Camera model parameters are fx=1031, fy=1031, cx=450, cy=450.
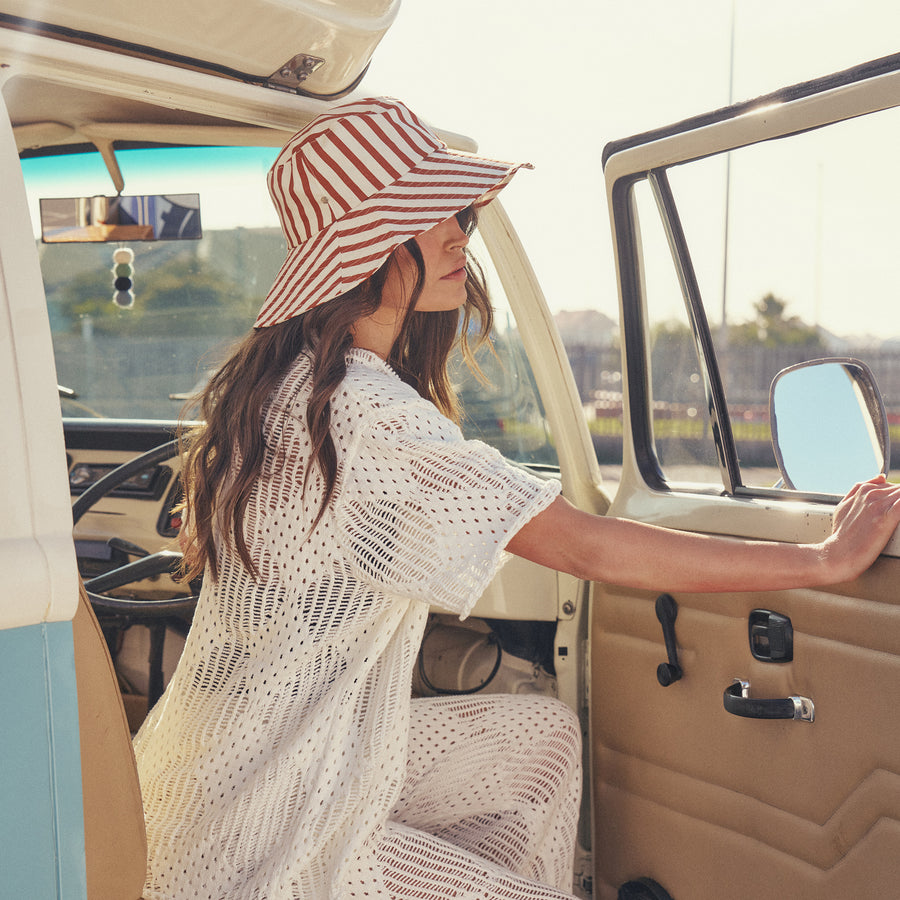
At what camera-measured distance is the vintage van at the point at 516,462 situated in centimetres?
118

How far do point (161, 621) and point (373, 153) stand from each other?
153 centimetres

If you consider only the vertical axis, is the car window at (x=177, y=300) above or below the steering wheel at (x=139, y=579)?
above

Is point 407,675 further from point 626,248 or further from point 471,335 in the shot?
point 626,248

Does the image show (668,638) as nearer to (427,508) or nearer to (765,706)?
(765,706)

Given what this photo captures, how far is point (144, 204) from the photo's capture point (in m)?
2.46

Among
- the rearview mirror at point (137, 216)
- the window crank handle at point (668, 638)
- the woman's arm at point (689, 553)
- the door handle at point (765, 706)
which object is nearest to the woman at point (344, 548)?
the woman's arm at point (689, 553)

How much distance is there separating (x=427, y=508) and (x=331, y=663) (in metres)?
0.31

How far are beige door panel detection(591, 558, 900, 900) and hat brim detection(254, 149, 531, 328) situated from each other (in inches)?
33.6

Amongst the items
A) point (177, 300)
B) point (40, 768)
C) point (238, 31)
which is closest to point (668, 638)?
point (40, 768)

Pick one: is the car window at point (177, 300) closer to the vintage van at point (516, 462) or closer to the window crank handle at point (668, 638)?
the vintage van at point (516, 462)

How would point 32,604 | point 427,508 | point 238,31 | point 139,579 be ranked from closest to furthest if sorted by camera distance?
point 32,604 < point 427,508 < point 238,31 < point 139,579

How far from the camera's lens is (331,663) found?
1560 mm

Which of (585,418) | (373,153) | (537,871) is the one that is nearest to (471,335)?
(585,418)

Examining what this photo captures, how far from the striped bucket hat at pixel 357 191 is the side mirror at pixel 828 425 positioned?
633 millimetres
